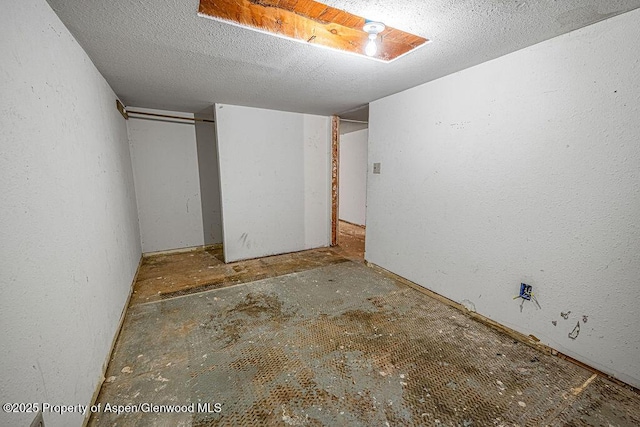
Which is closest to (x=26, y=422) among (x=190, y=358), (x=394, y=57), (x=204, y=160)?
(x=190, y=358)

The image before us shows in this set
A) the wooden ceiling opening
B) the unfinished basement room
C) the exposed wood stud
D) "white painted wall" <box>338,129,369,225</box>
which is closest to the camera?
the unfinished basement room

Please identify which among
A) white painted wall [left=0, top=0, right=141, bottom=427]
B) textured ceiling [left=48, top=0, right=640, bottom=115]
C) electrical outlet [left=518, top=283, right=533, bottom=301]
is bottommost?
electrical outlet [left=518, top=283, right=533, bottom=301]

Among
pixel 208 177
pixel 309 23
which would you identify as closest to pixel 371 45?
pixel 309 23

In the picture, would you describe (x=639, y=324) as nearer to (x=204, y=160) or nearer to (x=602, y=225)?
(x=602, y=225)

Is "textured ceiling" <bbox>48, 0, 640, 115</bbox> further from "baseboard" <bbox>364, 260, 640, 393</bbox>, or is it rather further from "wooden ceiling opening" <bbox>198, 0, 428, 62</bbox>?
"baseboard" <bbox>364, 260, 640, 393</bbox>

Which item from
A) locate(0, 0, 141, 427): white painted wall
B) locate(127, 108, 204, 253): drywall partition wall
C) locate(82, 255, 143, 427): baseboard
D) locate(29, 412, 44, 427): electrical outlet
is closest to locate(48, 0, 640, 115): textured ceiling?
locate(0, 0, 141, 427): white painted wall

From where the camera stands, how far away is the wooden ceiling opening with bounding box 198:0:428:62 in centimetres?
146

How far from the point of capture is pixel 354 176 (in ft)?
20.2

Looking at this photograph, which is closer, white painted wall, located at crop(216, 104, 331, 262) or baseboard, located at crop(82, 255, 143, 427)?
baseboard, located at crop(82, 255, 143, 427)

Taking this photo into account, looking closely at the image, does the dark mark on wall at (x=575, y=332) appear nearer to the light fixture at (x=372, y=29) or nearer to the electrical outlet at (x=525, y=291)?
the electrical outlet at (x=525, y=291)

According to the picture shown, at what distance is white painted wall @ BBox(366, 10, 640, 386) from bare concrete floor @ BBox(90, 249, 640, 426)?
33cm

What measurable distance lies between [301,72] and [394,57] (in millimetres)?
788

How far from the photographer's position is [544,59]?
1.76 meters

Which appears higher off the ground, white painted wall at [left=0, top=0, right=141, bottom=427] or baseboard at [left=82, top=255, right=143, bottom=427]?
white painted wall at [left=0, top=0, right=141, bottom=427]
